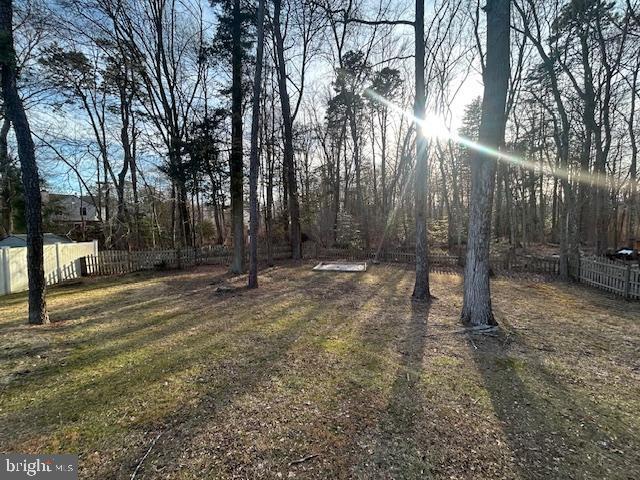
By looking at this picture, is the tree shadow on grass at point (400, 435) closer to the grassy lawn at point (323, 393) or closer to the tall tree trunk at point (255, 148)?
the grassy lawn at point (323, 393)

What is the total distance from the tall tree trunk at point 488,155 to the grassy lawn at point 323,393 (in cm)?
83

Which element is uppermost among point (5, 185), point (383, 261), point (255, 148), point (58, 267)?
point (5, 185)

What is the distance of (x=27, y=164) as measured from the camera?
4.73 metres

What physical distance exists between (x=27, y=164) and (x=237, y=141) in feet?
20.2

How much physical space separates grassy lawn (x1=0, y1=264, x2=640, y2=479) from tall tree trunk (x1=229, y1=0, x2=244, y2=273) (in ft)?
15.7

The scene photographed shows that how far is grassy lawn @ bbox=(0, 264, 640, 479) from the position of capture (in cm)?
199

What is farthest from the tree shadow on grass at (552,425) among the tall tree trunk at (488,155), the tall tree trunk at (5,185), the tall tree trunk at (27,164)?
the tall tree trunk at (5,185)

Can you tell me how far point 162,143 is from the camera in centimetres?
1407

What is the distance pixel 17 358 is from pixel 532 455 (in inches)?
231

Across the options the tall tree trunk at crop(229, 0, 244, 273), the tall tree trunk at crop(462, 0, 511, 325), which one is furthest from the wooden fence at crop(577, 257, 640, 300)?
the tall tree trunk at crop(229, 0, 244, 273)

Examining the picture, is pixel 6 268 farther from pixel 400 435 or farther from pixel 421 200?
pixel 421 200

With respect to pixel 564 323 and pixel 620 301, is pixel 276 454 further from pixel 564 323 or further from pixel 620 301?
pixel 620 301

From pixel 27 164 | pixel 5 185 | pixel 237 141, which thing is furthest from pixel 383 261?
pixel 5 185

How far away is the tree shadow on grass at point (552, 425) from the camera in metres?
1.93
